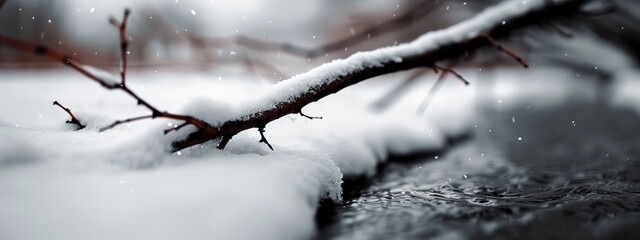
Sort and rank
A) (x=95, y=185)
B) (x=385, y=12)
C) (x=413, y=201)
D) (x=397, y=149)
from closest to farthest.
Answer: (x=95, y=185)
(x=413, y=201)
(x=397, y=149)
(x=385, y=12)

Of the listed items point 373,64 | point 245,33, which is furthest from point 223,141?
point 245,33

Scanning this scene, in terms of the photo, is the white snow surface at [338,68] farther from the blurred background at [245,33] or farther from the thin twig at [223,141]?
the blurred background at [245,33]

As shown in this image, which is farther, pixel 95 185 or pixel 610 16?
pixel 610 16

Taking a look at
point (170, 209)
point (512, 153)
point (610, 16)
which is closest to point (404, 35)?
point (610, 16)

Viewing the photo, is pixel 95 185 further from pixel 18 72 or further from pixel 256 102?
pixel 18 72

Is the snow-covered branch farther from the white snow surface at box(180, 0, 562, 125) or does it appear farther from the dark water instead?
the dark water

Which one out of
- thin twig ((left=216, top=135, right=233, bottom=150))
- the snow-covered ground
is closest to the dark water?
the snow-covered ground

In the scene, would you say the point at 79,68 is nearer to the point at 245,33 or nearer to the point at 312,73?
the point at 312,73

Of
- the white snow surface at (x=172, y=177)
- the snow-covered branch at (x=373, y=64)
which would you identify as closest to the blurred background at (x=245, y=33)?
the snow-covered branch at (x=373, y=64)
